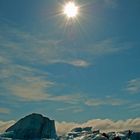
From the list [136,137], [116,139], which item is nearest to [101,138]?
[116,139]

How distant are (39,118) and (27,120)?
6395 millimetres

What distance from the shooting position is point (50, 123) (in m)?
164

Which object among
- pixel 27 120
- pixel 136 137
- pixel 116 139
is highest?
pixel 27 120

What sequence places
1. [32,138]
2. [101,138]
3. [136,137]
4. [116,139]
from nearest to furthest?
[116,139], [101,138], [136,137], [32,138]

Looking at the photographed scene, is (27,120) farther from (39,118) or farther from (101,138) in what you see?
(101,138)

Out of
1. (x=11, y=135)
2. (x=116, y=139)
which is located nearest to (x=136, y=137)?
(x=11, y=135)

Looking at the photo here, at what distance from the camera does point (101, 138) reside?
52188mm

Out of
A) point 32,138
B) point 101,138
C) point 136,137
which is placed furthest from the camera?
point 32,138

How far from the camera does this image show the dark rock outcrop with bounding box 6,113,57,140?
15238cm

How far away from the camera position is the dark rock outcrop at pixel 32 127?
152 metres

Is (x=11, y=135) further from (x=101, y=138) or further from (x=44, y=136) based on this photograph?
(x=101, y=138)

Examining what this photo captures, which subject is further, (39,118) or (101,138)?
(39,118)

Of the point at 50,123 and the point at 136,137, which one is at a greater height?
the point at 50,123

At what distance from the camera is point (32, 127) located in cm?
15488
